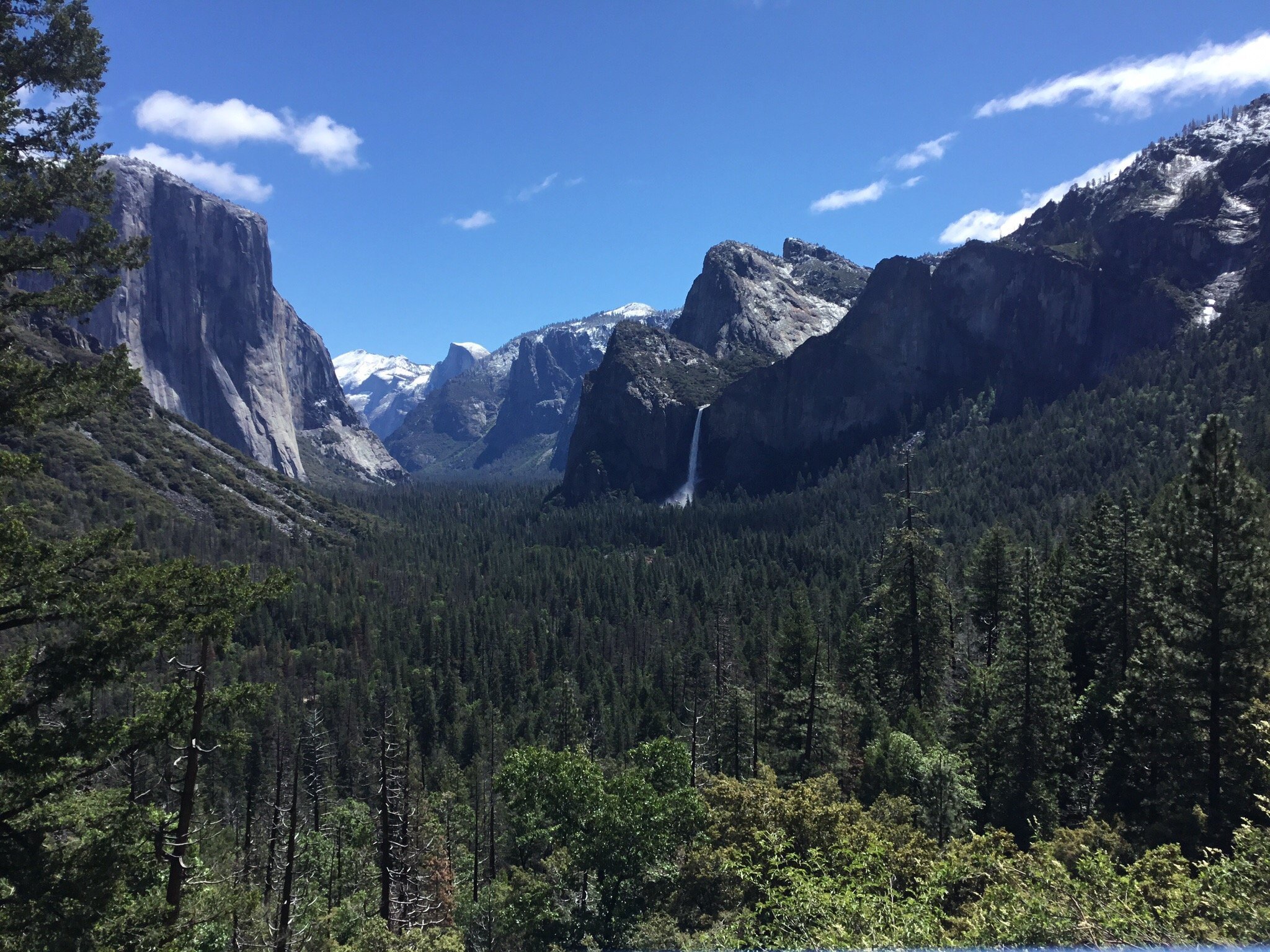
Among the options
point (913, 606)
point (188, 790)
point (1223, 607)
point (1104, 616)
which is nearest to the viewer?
point (188, 790)

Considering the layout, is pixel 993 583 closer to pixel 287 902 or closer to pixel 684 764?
pixel 684 764

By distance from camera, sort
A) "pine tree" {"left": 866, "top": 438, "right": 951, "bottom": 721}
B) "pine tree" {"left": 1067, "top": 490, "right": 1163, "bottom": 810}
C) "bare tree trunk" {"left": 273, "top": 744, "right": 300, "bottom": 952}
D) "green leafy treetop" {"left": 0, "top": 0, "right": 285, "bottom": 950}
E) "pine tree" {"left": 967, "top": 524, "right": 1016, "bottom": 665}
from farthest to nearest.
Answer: "pine tree" {"left": 967, "top": 524, "right": 1016, "bottom": 665}
"pine tree" {"left": 866, "top": 438, "right": 951, "bottom": 721}
"pine tree" {"left": 1067, "top": 490, "right": 1163, "bottom": 810}
"bare tree trunk" {"left": 273, "top": 744, "right": 300, "bottom": 952}
"green leafy treetop" {"left": 0, "top": 0, "right": 285, "bottom": 950}

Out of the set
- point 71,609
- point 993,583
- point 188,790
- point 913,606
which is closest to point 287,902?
point 188,790

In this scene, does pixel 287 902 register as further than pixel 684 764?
No

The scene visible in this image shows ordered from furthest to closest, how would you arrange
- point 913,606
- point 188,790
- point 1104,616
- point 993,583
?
1. point 993,583
2. point 1104,616
3. point 913,606
4. point 188,790

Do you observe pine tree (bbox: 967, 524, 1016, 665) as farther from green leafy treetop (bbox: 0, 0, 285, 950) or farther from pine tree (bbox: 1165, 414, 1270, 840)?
green leafy treetop (bbox: 0, 0, 285, 950)

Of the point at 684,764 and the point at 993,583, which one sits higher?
the point at 993,583

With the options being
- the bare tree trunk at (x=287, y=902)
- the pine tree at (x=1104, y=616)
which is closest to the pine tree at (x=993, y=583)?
the pine tree at (x=1104, y=616)

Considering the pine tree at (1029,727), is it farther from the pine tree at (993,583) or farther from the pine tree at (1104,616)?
the pine tree at (993,583)

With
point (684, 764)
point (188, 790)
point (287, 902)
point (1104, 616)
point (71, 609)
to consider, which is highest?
point (71, 609)

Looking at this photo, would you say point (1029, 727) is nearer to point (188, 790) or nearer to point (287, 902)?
point (287, 902)

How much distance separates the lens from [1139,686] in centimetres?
2673

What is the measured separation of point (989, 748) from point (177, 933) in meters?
28.8

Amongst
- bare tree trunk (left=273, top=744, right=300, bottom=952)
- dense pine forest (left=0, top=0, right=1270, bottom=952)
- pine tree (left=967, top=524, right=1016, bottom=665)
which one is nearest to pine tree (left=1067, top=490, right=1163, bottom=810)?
dense pine forest (left=0, top=0, right=1270, bottom=952)
